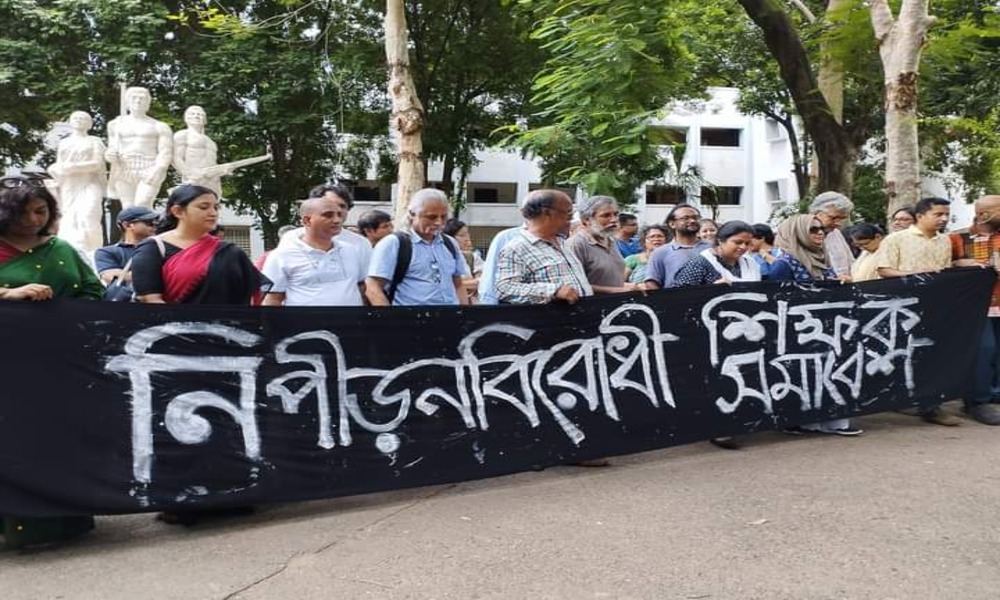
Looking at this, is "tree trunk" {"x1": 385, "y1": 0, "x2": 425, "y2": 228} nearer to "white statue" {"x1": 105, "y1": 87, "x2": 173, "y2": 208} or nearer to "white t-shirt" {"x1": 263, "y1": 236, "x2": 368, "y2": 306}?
"white statue" {"x1": 105, "y1": 87, "x2": 173, "y2": 208}

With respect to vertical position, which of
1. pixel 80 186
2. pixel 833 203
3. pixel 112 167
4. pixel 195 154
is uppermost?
pixel 195 154

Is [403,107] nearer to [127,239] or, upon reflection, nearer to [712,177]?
[127,239]

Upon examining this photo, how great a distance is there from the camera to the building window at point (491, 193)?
43.8 m

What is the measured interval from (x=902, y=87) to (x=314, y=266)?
6.27 metres

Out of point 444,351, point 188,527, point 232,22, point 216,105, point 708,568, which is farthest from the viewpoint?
point 216,105

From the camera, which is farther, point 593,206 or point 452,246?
point 593,206

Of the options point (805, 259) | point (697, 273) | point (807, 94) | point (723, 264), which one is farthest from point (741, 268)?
point (807, 94)

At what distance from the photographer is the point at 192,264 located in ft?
13.0

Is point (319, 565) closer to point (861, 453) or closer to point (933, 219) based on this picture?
point (861, 453)

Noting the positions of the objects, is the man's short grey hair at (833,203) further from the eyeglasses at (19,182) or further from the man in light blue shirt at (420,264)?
the eyeglasses at (19,182)

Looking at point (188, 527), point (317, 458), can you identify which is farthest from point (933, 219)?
point (188, 527)

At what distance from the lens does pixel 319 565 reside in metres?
3.42

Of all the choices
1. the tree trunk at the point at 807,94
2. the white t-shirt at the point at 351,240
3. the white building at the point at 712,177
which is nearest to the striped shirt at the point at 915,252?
the white t-shirt at the point at 351,240

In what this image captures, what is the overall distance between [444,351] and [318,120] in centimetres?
1850
